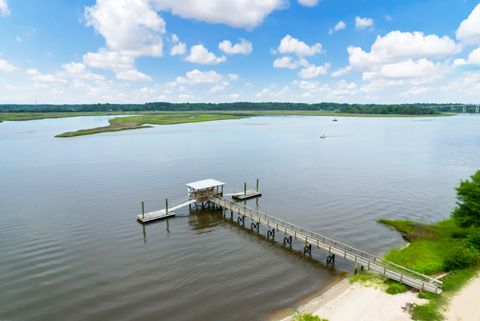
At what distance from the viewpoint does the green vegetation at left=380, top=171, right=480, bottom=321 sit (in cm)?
2190

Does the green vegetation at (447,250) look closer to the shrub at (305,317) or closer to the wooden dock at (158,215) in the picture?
the shrub at (305,317)

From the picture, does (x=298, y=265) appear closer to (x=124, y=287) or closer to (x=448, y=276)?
(x=448, y=276)

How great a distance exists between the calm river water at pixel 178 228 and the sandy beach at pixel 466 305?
9323mm

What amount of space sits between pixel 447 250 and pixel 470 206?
15.4 feet

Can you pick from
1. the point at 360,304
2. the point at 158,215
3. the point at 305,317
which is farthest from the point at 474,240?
the point at 158,215

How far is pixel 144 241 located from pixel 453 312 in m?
28.9

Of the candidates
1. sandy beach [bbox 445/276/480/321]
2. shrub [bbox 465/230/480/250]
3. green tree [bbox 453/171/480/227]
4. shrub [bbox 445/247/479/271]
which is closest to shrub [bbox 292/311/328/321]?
sandy beach [bbox 445/276/480/321]

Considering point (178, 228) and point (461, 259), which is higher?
point (461, 259)

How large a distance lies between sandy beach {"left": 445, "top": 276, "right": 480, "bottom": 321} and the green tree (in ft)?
28.2

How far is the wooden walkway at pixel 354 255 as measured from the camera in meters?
23.2

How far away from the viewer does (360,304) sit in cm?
2217

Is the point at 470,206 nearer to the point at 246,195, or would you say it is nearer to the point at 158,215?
the point at 246,195


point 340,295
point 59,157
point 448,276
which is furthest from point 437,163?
point 59,157

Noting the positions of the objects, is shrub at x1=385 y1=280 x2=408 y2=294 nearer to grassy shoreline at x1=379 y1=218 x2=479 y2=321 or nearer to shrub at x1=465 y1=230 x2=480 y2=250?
grassy shoreline at x1=379 y1=218 x2=479 y2=321
